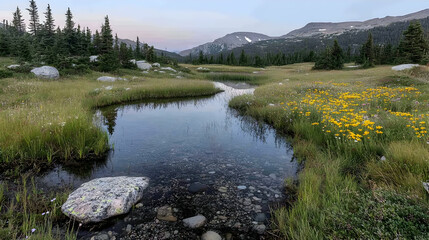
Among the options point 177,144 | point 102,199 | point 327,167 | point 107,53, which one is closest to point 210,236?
point 102,199

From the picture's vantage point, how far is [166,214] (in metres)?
4.18

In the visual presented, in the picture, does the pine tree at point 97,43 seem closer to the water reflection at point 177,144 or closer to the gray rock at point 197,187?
the water reflection at point 177,144

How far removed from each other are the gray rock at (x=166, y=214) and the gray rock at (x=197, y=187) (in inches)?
32.5

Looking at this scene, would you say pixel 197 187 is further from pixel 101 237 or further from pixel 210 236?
pixel 101 237

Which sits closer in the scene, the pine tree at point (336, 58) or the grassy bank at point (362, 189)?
the grassy bank at point (362, 189)

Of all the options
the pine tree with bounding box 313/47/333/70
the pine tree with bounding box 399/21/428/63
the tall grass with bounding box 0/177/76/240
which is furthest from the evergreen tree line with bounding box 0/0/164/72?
the pine tree with bounding box 399/21/428/63

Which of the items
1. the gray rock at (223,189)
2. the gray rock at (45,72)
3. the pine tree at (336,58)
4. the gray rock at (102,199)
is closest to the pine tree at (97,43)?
the gray rock at (45,72)

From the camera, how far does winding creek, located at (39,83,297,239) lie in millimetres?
3905

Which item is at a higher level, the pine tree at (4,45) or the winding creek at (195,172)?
the pine tree at (4,45)

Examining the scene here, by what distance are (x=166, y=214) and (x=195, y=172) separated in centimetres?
192

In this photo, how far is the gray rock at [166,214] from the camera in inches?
160

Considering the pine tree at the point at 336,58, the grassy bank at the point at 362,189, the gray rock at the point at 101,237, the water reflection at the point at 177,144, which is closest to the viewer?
the grassy bank at the point at 362,189

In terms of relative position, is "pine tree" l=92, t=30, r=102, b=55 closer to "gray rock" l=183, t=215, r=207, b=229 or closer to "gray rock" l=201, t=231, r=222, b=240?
"gray rock" l=183, t=215, r=207, b=229

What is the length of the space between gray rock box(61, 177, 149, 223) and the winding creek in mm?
185
